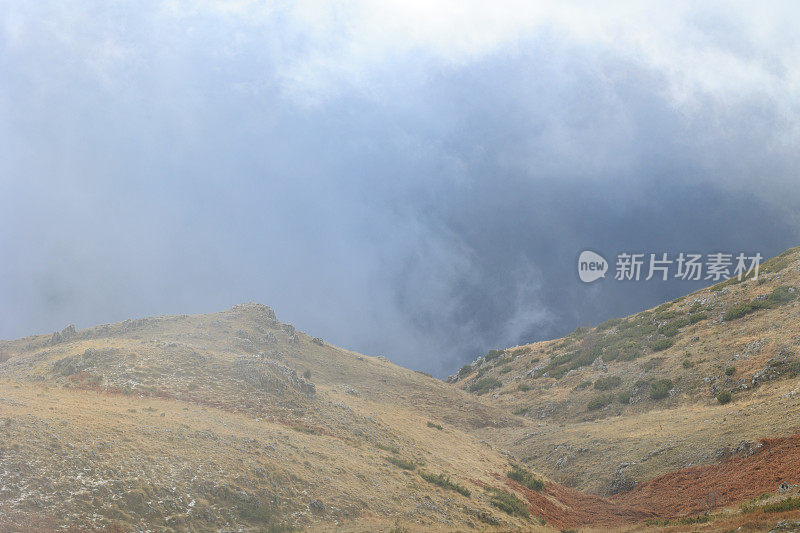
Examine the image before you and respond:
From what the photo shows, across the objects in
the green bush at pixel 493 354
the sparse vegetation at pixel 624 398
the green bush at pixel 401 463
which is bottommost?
the green bush at pixel 401 463

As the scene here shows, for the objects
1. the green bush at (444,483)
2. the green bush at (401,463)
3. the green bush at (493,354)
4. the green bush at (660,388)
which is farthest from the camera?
the green bush at (493,354)

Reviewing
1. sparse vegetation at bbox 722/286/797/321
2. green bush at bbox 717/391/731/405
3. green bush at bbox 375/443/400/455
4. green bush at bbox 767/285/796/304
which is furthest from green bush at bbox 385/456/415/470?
green bush at bbox 767/285/796/304

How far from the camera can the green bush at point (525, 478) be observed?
3519 cm

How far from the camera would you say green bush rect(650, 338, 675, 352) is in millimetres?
58969

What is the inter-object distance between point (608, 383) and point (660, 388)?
737 centimetres

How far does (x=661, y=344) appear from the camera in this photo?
59562mm

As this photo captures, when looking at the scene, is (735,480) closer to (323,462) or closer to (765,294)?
(323,462)

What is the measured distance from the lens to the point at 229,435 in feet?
83.8

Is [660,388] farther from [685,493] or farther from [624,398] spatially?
[685,493]

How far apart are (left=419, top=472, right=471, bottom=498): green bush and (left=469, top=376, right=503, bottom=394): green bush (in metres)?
46.2

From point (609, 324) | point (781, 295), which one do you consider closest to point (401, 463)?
point (781, 295)

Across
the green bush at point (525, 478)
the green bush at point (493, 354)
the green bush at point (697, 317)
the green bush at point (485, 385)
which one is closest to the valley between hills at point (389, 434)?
the green bush at point (525, 478)

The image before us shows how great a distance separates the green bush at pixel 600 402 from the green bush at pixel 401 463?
30754 millimetres

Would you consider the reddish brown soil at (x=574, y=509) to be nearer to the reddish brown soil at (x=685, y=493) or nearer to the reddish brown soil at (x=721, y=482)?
the reddish brown soil at (x=685, y=493)
